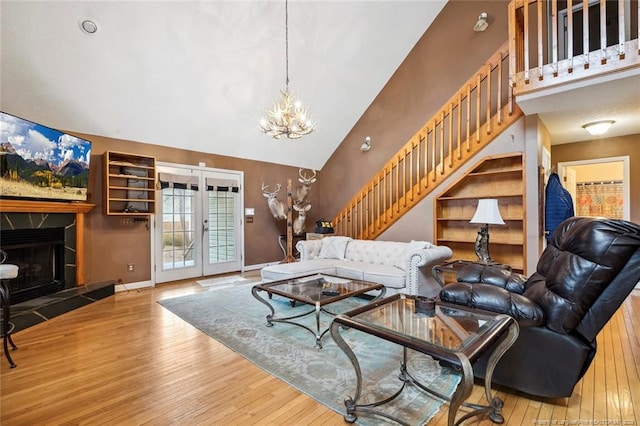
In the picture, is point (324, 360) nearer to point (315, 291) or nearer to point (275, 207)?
point (315, 291)

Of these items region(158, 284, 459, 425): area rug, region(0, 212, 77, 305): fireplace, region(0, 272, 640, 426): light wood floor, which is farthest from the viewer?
region(0, 212, 77, 305): fireplace

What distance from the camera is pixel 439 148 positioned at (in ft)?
17.7

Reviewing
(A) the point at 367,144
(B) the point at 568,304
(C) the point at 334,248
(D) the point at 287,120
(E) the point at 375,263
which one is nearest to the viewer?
(B) the point at 568,304

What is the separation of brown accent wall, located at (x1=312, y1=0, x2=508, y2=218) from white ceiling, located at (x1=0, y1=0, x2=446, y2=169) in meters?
0.31

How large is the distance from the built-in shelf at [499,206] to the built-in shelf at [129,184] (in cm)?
485

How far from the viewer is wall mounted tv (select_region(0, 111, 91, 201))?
3.22 metres

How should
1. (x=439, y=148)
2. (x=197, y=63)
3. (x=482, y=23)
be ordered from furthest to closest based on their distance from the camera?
(x=439, y=148), (x=482, y=23), (x=197, y=63)

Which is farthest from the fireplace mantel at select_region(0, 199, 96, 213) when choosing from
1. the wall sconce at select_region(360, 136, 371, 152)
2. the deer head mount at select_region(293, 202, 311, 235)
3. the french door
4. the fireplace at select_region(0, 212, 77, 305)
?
the wall sconce at select_region(360, 136, 371, 152)

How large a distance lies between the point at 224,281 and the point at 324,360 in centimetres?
354

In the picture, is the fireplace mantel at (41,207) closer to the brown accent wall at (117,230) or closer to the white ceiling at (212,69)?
the brown accent wall at (117,230)

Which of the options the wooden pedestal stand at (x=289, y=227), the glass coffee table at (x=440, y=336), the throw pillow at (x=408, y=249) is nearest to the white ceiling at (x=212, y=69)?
the wooden pedestal stand at (x=289, y=227)

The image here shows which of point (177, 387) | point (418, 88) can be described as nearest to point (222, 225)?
point (177, 387)

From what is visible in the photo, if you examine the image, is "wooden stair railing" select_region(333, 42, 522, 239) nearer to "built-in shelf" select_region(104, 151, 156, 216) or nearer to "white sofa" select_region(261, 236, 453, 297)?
"white sofa" select_region(261, 236, 453, 297)

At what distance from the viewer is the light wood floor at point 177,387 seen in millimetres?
1791
